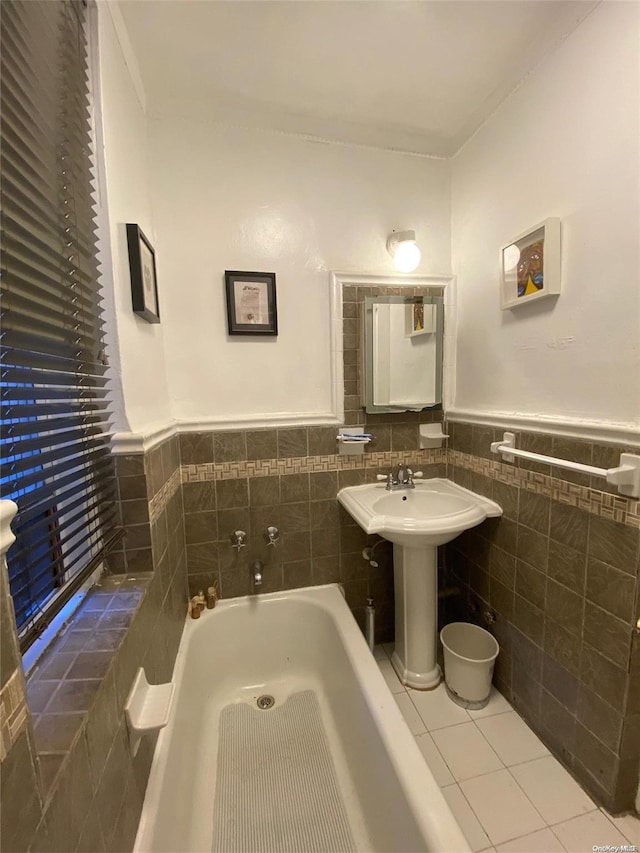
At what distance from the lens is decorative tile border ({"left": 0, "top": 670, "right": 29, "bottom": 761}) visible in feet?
1.41

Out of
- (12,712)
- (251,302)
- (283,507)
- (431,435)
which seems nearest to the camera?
(12,712)

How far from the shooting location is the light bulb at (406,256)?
65.4 inches

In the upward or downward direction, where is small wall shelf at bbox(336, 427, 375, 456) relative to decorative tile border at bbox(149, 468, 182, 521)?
upward

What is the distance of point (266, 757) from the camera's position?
1319 millimetres

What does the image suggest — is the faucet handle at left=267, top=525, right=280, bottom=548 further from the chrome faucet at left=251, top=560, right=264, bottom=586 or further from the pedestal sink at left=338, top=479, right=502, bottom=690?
the pedestal sink at left=338, top=479, right=502, bottom=690

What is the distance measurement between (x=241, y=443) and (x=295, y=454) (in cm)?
26

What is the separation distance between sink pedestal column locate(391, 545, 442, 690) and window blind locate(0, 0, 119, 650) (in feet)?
3.87

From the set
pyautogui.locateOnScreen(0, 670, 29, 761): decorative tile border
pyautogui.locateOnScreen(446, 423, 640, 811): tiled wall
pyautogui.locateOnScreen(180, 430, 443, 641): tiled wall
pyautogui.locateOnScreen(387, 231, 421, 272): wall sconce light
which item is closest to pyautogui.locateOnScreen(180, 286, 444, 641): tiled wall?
pyautogui.locateOnScreen(180, 430, 443, 641): tiled wall

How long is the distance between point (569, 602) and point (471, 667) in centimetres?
53

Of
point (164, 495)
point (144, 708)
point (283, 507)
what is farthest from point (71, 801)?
point (283, 507)

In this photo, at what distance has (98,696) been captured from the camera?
696 mm

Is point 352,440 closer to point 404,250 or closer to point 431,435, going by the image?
point 431,435

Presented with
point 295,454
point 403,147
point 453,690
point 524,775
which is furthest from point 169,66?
point 524,775

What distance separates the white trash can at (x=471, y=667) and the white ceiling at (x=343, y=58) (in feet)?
7.40
